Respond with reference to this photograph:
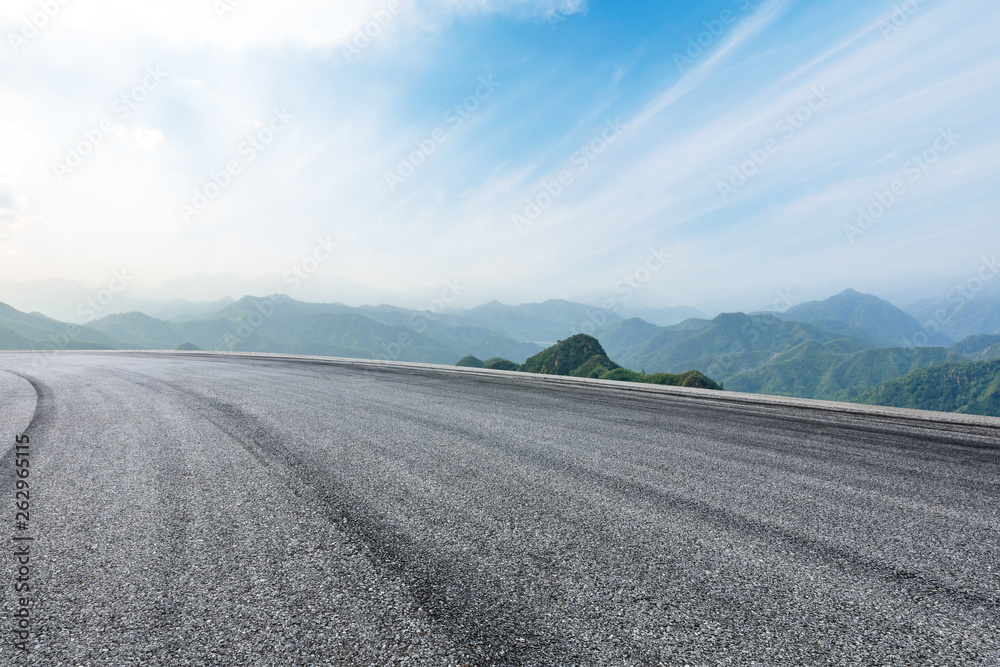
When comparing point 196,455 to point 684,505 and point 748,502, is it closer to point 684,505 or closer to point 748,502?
point 684,505

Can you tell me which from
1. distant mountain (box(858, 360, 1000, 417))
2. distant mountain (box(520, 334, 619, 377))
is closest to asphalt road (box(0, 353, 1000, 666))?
distant mountain (box(520, 334, 619, 377))

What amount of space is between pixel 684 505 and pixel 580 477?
3.13ft

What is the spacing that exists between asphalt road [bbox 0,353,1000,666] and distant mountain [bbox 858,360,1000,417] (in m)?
148

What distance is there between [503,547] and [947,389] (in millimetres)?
171540

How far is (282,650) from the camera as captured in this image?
184cm

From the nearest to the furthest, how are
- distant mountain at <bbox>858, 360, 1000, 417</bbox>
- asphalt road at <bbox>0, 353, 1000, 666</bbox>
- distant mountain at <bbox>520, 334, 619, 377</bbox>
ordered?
asphalt road at <bbox>0, 353, 1000, 666</bbox> → distant mountain at <bbox>520, 334, 619, 377</bbox> → distant mountain at <bbox>858, 360, 1000, 417</bbox>

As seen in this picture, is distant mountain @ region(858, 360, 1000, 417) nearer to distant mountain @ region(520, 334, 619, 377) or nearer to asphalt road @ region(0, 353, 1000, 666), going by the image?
distant mountain @ region(520, 334, 619, 377)

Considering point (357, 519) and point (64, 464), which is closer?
point (357, 519)

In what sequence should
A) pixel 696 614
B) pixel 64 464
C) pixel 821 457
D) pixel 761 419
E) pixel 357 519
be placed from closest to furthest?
pixel 696 614
pixel 357 519
pixel 64 464
pixel 821 457
pixel 761 419

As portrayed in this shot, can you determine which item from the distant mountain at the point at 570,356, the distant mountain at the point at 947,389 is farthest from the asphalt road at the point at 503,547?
the distant mountain at the point at 947,389

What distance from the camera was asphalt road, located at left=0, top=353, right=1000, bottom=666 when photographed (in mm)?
1900

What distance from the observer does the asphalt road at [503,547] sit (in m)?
1.90

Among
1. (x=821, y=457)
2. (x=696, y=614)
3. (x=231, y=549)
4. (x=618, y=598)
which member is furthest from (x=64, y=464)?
(x=821, y=457)

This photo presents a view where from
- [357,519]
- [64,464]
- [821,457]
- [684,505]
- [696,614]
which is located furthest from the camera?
[821,457]
